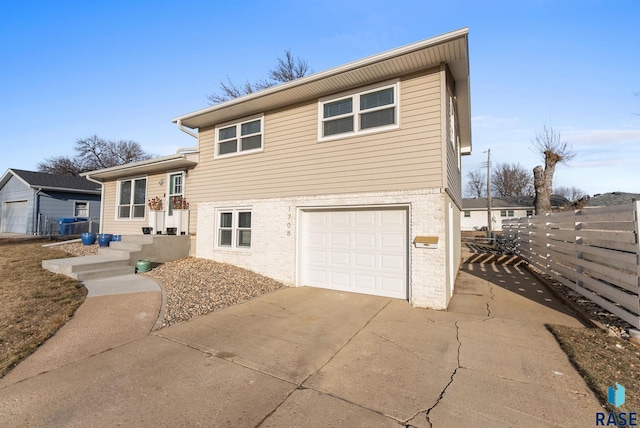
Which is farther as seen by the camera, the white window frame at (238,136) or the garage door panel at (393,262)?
the white window frame at (238,136)

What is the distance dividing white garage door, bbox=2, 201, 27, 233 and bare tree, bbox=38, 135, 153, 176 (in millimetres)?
20316

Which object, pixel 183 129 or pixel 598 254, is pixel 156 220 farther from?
pixel 598 254

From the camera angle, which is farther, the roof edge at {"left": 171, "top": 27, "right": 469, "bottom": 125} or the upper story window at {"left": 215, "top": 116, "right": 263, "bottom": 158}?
the upper story window at {"left": 215, "top": 116, "right": 263, "bottom": 158}

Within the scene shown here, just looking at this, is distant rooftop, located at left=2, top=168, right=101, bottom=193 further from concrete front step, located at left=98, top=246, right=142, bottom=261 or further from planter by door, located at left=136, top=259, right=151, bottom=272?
planter by door, located at left=136, top=259, right=151, bottom=272

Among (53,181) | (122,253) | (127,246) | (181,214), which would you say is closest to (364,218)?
(181,214)

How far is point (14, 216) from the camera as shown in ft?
68.0

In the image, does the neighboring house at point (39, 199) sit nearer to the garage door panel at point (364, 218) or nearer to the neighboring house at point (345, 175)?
the neighboring house at point (345, 175)

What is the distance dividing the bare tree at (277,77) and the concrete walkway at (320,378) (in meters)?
18.2

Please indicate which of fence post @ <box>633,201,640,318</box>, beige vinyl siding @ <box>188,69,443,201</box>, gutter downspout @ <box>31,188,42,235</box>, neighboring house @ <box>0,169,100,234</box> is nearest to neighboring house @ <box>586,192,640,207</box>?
fence post @ <box>633,201,640,318</box>

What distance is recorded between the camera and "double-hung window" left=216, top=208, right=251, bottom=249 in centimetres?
901

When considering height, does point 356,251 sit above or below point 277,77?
below

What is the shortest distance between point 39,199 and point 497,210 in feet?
161

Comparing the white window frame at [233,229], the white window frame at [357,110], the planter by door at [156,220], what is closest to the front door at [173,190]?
the planter by door at [156,220]

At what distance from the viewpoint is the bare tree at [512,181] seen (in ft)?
162
